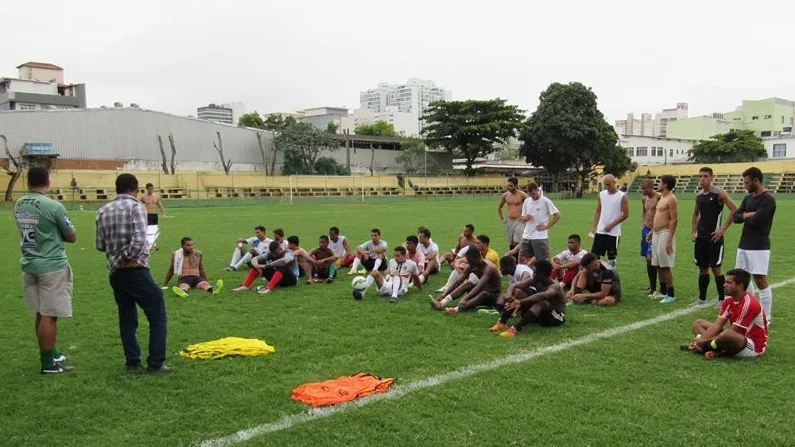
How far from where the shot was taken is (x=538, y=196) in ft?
34.2

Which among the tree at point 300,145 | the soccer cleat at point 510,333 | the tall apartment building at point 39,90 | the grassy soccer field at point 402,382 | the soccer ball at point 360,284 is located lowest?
the grassy soccer field at point 402,382

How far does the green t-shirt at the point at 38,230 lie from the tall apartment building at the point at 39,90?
7229cm

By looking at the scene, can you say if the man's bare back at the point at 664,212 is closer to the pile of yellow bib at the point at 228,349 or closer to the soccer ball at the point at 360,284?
the soccer ball at the point at 360,284

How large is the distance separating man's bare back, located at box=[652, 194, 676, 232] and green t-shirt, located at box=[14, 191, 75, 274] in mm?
7835

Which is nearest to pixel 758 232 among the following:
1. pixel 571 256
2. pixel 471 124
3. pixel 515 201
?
pixel 571 256

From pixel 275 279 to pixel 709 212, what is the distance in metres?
7.01

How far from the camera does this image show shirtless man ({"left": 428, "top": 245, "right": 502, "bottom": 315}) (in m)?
8.80

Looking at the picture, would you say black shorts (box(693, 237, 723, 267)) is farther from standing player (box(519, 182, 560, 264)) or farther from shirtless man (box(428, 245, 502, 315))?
shirtless man (box(428, 245, 502, 315))

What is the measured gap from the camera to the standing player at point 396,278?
988 centimetres

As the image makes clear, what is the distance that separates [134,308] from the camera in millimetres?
6148

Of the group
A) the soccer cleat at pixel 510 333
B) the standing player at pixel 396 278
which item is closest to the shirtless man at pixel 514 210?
the standing player at pixel 396 278

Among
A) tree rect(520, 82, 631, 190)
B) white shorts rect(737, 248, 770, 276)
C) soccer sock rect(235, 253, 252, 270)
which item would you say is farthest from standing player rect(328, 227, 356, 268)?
tree rect(520, 82, 631, 190)

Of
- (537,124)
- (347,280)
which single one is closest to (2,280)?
(347,280)

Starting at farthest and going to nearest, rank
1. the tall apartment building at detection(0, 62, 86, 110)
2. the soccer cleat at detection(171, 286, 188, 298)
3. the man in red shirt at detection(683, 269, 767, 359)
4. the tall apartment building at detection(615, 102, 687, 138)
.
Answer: the tall apartment building at detection(615, 102, 687, 138) < the tall apartment building at detection(0, 62, 86, 110) < the soccer cleat at detection(171, 286, 188, 298) < the man in red shirt at detection(683, 269, 767, 359)
